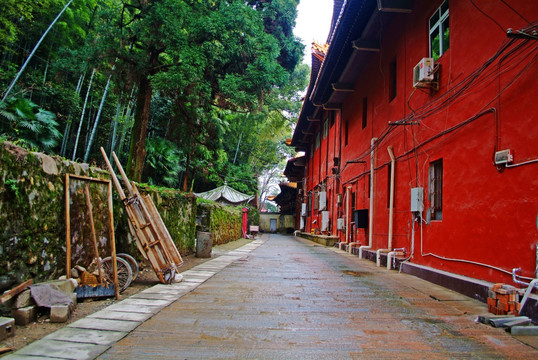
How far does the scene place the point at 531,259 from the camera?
4031mm

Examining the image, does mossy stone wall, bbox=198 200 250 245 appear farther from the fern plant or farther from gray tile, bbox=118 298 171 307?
gray tile, bbox=118 298 171 307

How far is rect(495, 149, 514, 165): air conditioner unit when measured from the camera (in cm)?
445

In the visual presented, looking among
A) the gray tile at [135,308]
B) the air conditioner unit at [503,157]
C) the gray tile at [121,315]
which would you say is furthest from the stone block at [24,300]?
the air conditioner unit at [503,157]

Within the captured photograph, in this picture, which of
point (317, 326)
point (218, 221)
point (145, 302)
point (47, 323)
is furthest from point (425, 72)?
point (218, 221)

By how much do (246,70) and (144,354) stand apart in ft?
28.1

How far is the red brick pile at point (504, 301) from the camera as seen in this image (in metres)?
3.82

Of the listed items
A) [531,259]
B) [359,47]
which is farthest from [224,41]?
[531,259]

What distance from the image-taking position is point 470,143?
17.9 feet

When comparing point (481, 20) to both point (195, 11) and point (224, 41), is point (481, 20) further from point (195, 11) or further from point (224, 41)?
point (195, 11)

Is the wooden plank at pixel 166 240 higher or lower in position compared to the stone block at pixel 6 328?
higher

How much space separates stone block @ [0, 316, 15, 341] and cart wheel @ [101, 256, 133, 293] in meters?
1.73

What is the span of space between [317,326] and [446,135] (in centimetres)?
437

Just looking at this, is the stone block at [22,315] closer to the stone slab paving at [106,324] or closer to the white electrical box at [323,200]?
the stone slab paving at [106,324]

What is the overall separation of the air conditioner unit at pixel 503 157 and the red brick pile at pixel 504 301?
1.53m
